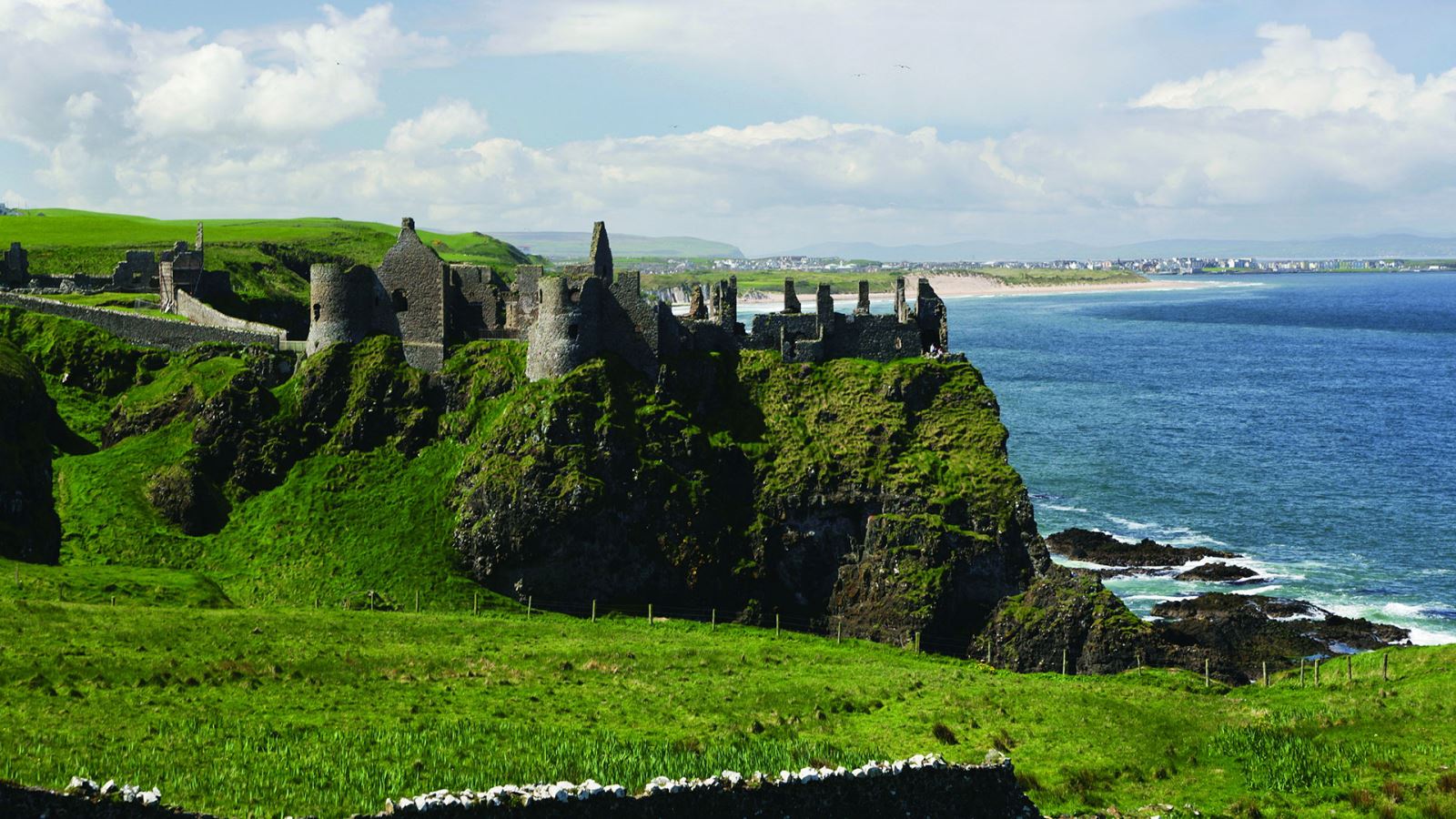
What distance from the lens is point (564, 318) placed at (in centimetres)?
7031

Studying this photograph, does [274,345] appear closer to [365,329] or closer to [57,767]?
[365,329]

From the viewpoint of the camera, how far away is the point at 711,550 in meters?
66.4

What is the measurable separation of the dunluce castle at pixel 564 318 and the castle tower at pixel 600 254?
0.09 meters

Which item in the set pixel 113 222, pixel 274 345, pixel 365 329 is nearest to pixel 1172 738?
pixel 365 329

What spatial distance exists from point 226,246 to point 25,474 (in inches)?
3790

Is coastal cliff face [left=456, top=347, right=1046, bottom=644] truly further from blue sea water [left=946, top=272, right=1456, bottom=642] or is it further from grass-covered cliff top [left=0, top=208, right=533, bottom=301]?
grass-covered cliff top [left=0, top=208, right=533, bottom=301]

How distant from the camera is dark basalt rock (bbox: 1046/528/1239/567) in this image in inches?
3369

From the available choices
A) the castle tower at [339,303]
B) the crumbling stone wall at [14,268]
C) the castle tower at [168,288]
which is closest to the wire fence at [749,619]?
the castle tower at [339,303]

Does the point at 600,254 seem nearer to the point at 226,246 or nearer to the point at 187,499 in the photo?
the point at 187,499

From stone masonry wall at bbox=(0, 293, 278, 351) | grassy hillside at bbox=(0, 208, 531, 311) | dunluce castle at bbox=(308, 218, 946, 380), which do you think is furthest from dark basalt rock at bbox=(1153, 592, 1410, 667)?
grassy hillside at bbox=(0, 208, 531, 311)

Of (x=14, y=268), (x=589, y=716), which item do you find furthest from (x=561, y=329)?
(x=14, y=268)

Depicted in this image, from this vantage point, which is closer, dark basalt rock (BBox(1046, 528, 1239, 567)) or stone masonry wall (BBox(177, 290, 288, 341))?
stone masonry wall (BBox(177, 290, 288, 341))

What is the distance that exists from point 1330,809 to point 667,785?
18.1 meters

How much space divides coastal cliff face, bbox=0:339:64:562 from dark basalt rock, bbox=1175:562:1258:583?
62329 millimetres
